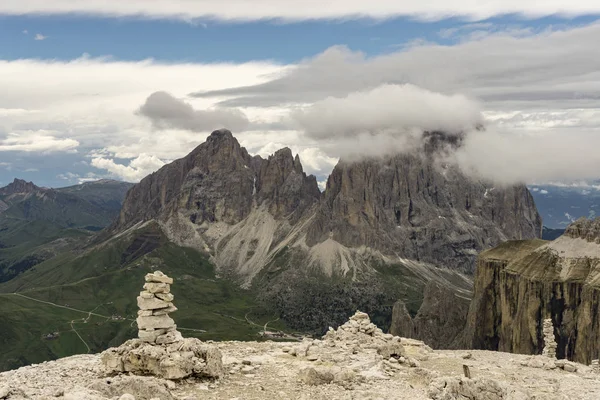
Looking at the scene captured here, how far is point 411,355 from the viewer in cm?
5178

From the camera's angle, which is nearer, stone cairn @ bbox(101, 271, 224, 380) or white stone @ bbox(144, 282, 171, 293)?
stone cairn @ bbox(101, 271, 224, 380)

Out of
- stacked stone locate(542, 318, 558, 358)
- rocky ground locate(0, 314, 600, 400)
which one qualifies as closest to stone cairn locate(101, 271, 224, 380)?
rocky ground locate(0, 314, 600, 400)

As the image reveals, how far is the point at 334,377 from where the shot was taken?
39281 mm

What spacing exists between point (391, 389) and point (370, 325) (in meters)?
16.5

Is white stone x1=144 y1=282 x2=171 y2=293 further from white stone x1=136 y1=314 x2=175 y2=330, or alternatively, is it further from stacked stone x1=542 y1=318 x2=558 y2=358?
stacked stone x1=542 y1=318 x2=558 y2=358

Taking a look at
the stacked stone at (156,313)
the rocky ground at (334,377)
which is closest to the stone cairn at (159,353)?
the stacked stone at (156,313)

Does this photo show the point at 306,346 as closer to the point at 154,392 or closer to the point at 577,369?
the point at 154,392

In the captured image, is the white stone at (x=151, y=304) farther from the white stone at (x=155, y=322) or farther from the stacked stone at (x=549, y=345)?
the stacked stone at (x=549, y=345)

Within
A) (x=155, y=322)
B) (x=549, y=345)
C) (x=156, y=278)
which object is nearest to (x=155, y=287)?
(x=156, y=278)

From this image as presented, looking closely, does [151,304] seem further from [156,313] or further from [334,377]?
[334,377]

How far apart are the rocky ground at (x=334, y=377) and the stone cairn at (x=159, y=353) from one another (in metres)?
0.80

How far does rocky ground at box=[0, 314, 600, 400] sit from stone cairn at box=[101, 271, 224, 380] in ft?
2.63

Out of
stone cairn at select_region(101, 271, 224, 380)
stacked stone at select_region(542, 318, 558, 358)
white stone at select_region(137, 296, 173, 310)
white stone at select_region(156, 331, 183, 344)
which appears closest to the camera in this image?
stone cairn at select_region(101, 271, 224, 380)

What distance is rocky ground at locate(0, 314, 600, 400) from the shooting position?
111ft
